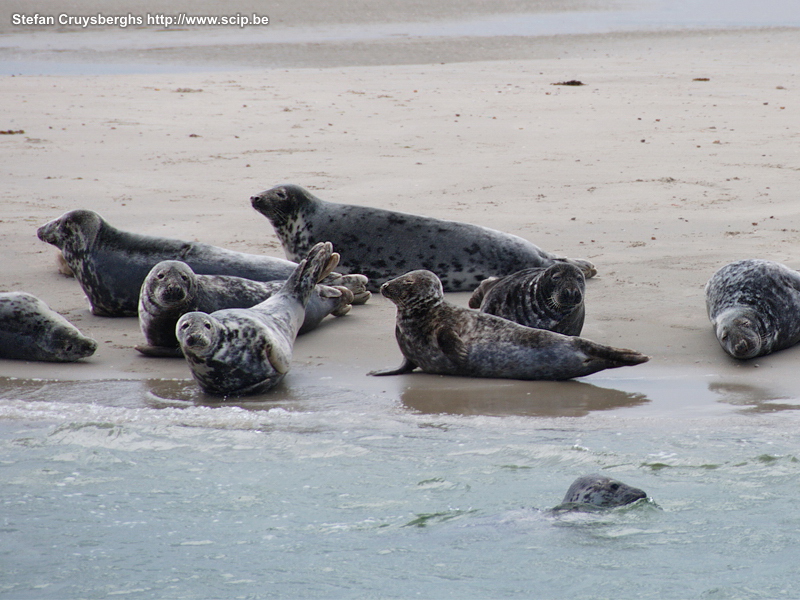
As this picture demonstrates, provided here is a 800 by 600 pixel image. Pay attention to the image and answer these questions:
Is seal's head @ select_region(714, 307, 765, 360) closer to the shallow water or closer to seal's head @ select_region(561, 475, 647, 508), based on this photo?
the shallow water

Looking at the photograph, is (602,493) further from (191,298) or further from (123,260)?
(123,260)

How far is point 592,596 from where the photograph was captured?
2.62 m

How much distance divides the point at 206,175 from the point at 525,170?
2.45 m

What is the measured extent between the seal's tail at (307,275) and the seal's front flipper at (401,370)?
62 cm

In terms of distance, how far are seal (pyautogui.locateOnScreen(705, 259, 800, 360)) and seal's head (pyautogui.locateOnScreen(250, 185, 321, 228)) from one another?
7.91ft

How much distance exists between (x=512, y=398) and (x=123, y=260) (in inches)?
92.2

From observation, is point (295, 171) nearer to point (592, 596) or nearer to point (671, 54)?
point (592, 596)

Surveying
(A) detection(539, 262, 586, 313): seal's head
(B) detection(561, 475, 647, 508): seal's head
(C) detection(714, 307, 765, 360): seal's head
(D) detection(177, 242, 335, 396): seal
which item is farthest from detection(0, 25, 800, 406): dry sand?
(B) detection(561, 475, 647, 508): seal's head

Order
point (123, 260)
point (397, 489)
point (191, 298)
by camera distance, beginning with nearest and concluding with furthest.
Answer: point (397, 489) < point (191, 298) < point (123, 260)

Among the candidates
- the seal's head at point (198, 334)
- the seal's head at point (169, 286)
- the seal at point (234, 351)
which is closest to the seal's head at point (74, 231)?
the seal's head at point (169, 286)

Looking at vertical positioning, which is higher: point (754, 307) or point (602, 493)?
point (754, 307)

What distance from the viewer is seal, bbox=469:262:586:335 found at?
450 cm

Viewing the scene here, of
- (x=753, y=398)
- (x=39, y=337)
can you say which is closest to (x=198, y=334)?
(x=39, y=337)

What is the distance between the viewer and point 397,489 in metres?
3.29
